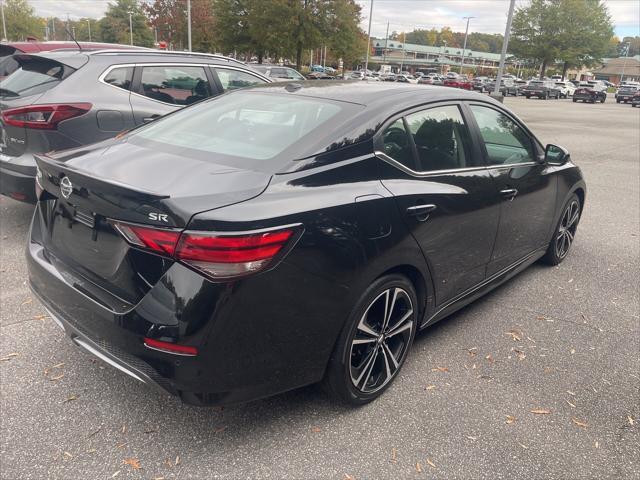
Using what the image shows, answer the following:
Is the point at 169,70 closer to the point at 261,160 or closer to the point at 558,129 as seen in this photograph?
the point at 261,160

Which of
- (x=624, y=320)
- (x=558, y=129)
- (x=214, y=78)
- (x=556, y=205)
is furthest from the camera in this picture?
(x=558, y=129)

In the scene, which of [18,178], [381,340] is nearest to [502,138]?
[381,340]

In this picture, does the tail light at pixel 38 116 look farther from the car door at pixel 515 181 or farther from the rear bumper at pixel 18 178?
the car door at pixel 515 181

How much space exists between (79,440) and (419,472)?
1.58m

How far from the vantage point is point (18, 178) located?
448 cm

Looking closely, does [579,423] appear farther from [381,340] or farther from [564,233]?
[564,233]

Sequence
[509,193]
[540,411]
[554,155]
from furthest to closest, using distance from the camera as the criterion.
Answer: [554,155], [509,193], [540,411]

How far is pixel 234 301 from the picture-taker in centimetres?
204

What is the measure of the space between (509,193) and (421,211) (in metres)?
1.14

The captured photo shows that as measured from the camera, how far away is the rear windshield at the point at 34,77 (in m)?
4.77

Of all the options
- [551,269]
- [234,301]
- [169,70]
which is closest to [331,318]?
[234,301]

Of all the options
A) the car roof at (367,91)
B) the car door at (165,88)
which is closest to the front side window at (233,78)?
the car door at (165,88)

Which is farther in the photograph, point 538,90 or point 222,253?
point 538,90

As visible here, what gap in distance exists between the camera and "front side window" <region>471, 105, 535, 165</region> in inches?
140
